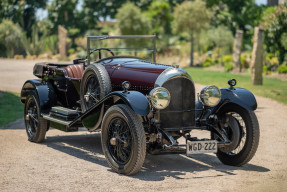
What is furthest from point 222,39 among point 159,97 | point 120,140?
point 120,140

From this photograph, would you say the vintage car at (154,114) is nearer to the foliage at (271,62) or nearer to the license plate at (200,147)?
the license plate at (200,147)

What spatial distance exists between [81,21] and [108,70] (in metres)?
38.0

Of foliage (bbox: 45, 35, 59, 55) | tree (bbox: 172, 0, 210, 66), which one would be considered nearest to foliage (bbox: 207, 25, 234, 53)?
tree (bbox: 172, 0, 210, 66)

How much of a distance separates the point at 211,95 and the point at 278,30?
51.0ft

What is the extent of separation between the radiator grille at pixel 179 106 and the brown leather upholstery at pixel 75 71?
7.48 feet

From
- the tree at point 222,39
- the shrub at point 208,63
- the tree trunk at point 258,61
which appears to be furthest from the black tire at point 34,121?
the tree at point 222,39

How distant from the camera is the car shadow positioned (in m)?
6.03

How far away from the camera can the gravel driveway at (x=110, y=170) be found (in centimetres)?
540

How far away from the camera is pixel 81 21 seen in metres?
44.3

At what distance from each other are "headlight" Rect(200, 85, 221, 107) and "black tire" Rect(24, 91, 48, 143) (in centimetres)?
282

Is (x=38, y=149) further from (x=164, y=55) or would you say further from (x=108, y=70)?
(x=164, y=55)

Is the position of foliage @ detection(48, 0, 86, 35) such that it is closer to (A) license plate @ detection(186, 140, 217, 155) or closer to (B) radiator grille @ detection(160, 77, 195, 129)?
(B) radiator grille @ detection(160, 77, 195, 129)

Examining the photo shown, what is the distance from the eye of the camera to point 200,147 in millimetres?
5926

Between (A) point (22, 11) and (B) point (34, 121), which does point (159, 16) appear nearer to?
(A) point (22, 11)
